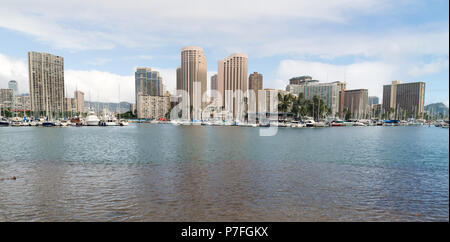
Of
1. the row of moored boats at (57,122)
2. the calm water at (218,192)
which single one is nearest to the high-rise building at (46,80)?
the row of moored boats at (57,122)

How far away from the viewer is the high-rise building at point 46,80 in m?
151

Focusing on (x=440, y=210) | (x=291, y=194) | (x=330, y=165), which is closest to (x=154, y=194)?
(x=291, y=194)

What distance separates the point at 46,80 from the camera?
528 ft

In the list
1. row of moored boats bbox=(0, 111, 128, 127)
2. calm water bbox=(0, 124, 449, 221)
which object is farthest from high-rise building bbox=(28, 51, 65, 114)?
calm water bbox=(0, 124, 449, 221)

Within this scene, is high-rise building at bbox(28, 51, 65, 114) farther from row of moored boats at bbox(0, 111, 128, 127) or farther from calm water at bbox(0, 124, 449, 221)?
calm water at bbox(0, 124, 449, 221)

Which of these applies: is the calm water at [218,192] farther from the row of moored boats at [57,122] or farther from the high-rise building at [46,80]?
the high-rise building at [46,80]

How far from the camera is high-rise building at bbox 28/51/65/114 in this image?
15112cm

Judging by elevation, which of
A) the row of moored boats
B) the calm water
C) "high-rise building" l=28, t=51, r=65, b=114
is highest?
"high-rise building" l=28, t=51, r=65, b=114

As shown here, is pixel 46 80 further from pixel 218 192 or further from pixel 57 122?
pixel 218 192

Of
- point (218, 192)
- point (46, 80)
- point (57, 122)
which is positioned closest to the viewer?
point (218, 192)

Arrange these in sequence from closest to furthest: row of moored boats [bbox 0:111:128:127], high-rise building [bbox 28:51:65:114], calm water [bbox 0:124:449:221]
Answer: calm water [bbox 0:124:449:221] → row of moored boats [bbox 0:111:128:127] → high-rise building [bbox 28:51:65:114]

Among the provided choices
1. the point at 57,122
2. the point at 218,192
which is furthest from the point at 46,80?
the point at 218,192

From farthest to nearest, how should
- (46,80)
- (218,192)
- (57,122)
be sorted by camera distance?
1. (46,80)
2. (57,122)
3. (218,192)
